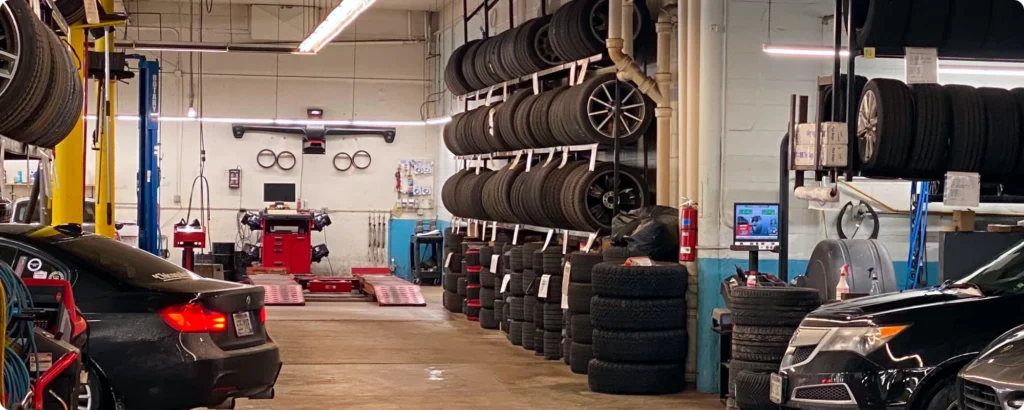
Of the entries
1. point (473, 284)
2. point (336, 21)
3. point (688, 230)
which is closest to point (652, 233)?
point (688, 230)

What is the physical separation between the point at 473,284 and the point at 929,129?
31.6 ft

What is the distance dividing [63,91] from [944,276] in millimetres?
6521

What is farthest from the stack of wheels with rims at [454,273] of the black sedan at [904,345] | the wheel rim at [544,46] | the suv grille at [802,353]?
the black sedan at [904,345]

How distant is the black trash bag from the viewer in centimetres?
1085

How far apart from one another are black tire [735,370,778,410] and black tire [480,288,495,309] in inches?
261

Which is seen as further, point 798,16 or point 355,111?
point 355,111

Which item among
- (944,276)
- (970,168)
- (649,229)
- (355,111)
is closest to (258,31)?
(355,111)

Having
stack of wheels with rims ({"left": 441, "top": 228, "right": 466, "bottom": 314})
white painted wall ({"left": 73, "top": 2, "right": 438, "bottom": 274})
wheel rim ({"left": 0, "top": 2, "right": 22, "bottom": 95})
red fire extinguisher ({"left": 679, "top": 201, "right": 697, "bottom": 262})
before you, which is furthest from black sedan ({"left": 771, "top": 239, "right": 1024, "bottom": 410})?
white painted wall ({"left": 73, "top": 2, "right": 438, "bottom": 274})

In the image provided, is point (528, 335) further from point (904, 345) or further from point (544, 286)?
point (904, 345)

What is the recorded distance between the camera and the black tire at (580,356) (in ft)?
37.6

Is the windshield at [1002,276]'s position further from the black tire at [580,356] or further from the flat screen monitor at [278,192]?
the flat screen monitor at [278,192]

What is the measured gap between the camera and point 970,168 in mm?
7719

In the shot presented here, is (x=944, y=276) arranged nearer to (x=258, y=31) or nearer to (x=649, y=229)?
(x=649, y=229)

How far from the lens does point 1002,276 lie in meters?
7.09
